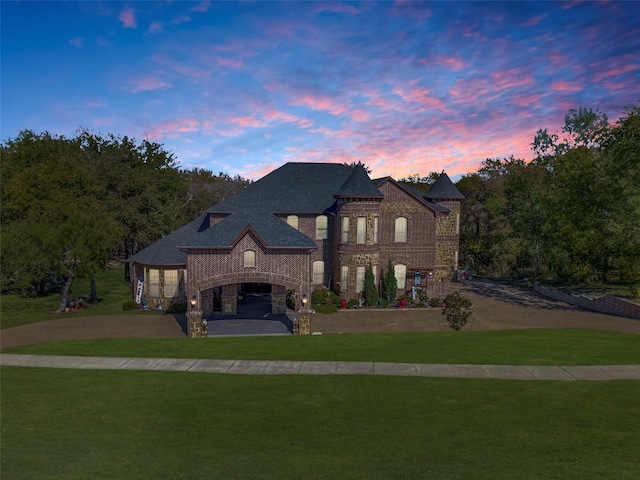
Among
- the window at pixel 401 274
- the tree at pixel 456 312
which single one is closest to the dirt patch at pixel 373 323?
the tree at pixel 456 312

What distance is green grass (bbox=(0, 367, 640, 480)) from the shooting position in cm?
1042

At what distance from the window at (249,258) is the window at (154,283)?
11115 mm

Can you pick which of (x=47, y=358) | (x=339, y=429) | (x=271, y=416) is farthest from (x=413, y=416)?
(x=47, y=358)

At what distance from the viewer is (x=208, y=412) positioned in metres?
14.2

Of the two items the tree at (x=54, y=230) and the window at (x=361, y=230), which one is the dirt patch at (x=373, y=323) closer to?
the tree at (x=54, y=230)

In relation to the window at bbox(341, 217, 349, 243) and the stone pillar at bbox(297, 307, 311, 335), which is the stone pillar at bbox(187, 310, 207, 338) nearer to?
the stone pillar at bbox(297, 307, 311, 335)

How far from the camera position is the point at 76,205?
44375 mm

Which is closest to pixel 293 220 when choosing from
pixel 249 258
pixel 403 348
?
pixel 249 258

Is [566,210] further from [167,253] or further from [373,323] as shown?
[167,253]

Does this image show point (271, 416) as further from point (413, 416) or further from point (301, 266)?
point (301, 266)

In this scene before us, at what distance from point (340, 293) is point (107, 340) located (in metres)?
18.5

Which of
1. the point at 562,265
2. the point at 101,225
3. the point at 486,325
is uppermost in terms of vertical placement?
the point at 101,225

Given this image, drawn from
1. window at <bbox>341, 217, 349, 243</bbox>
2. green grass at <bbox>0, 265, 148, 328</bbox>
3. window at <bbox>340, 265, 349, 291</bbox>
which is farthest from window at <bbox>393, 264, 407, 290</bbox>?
green grass at <bbox>0, 265, 148, 328</bbox>

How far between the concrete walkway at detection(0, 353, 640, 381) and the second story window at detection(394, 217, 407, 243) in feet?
68.4
